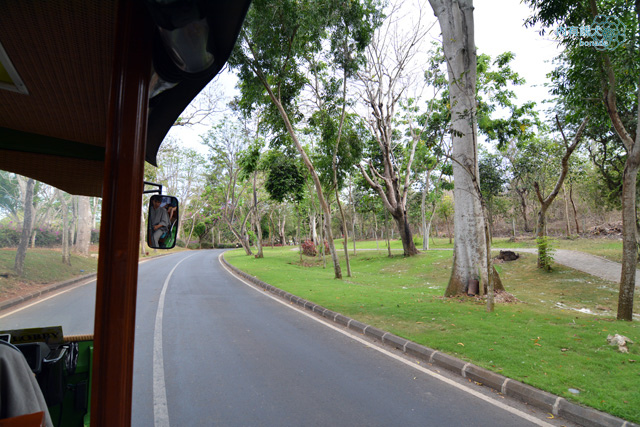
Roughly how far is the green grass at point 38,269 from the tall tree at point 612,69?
26.9ft

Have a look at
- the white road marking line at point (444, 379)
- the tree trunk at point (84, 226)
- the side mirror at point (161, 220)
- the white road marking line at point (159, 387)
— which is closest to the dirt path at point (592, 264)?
the white road marking line at point (444, 379)

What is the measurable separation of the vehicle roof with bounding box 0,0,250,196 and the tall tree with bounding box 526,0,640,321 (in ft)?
25.3

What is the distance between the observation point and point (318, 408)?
364 centimetres

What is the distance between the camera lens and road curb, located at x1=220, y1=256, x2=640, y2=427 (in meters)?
3.32

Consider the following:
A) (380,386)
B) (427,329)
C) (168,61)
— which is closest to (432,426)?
(380,386)

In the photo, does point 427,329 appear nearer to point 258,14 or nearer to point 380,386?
point 380,386

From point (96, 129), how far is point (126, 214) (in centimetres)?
140

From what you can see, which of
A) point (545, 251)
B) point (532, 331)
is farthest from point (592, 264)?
point (532, 331)

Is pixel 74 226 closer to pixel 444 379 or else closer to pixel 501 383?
pixel 444 379

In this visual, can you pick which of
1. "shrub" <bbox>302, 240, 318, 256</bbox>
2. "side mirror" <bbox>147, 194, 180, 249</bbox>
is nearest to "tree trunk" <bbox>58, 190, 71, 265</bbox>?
"side mirror" <bbox>147, 194, 180, 249</bbox>

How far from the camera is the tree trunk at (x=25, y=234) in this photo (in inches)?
75.5

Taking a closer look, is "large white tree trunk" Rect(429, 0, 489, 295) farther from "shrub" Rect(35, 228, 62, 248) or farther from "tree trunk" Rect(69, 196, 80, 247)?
"shrub" Rect(35, 228, 62, 248)

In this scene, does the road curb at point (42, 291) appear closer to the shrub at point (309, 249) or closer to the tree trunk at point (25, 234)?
the tree trunk at point (25, 234)

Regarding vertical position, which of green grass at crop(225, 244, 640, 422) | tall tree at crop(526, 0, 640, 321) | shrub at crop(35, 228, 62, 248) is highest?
tall tree at crop(526, 0, 640, 321)
